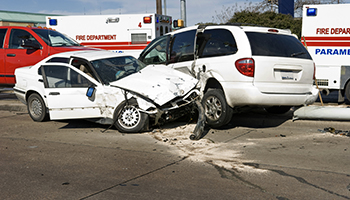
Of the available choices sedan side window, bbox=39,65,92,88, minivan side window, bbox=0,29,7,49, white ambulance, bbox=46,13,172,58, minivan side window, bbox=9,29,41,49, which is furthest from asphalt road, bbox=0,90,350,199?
white ambulance, bbox=46,13,172,58

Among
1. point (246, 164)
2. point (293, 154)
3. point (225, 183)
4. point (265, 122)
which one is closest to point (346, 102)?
point (265, 122)

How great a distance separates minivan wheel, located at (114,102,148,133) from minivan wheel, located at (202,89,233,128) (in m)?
1.28

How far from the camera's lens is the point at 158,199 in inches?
170

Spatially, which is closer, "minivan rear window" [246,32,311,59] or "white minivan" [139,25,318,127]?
"white minivan" [139,25,318,127]

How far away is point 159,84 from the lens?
7570mm

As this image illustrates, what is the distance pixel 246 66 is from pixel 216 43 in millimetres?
1062

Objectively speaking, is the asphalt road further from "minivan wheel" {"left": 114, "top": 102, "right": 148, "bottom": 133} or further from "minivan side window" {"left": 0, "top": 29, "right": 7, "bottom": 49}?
"minivan side window" {"left": 0, "top": 29, "right": 7, "bottom": 49}

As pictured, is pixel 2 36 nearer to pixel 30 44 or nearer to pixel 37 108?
pixel 30 44

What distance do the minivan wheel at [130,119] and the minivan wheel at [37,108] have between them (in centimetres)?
223

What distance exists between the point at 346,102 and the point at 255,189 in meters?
8.30

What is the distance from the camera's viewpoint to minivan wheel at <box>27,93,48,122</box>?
898 cm

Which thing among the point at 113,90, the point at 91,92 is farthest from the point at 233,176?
the point at 91,92

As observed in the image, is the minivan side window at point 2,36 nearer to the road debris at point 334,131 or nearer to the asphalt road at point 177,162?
the asphalt road at point 177,162

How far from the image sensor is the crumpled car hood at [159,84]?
24.2ft
